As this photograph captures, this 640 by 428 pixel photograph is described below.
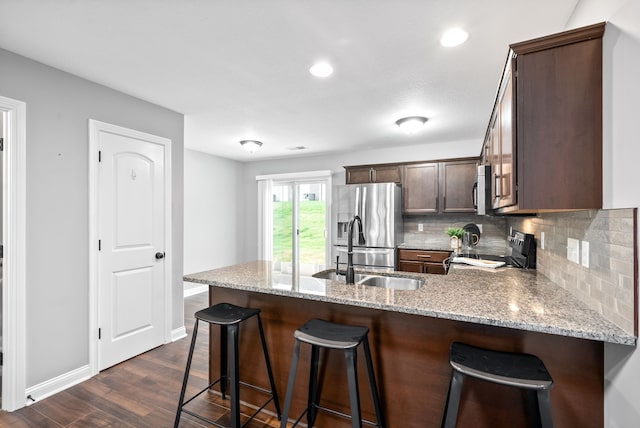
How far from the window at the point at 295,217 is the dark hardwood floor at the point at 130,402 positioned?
287cm

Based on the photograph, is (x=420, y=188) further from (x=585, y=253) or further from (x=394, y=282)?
(x=585, y=253)

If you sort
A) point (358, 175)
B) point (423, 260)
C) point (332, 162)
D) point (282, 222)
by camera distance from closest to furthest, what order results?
point (423, 260) < point (358, 175) < point (332, 162) < point (282, 222)

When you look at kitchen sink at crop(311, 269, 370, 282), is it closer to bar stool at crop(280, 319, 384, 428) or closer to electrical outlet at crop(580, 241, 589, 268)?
bar stool at crop(280, 319, 384, 428)

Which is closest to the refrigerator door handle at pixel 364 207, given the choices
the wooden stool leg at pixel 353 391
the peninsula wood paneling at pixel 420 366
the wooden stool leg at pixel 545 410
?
the peninsula wood paneling at pixel 420 366

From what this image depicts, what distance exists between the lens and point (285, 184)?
238 inches

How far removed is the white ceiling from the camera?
172 cm

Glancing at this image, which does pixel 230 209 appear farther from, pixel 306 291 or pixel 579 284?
pixel 579 284

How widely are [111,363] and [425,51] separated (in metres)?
3.57

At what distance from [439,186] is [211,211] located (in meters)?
3.93

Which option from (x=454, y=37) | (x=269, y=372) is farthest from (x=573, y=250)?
(x=269, y=372)

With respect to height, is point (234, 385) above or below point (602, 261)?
below

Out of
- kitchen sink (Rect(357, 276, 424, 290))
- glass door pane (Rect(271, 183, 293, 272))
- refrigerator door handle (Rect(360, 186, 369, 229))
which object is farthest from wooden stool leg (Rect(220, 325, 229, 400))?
glass door pane (Rect(271, 183, 293, 272))

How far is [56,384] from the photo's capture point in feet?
7.71

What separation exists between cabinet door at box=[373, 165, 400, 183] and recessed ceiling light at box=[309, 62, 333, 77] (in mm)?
2579
